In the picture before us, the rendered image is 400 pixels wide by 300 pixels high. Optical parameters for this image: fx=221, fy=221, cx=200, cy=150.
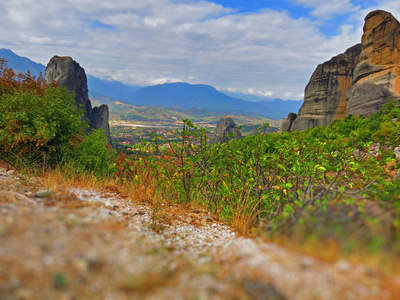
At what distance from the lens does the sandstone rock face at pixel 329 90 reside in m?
43.7

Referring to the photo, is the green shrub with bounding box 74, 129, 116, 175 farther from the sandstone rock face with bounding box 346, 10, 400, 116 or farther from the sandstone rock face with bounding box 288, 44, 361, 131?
the sandstone rock face with bounding box 288, 44, 361, 131

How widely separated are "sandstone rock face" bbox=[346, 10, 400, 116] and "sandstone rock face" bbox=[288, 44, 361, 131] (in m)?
13.6

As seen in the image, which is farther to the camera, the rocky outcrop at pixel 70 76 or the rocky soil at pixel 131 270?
the rocky outcrop at pixel 70 76

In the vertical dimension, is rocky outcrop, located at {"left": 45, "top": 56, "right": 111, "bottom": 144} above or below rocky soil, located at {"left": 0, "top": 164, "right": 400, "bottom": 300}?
above

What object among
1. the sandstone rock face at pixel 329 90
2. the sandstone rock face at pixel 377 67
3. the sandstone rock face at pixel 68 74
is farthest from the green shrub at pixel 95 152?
the sandstone rock face at pixel 68 74

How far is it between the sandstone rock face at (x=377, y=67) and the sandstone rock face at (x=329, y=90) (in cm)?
1365

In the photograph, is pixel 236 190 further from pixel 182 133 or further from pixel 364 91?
pixel 364 91

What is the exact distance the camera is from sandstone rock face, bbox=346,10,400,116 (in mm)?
26109

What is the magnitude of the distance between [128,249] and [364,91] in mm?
35034

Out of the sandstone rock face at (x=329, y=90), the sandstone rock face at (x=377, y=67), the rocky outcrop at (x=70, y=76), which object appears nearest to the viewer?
the sandstone rock face at (x=377, y=67)

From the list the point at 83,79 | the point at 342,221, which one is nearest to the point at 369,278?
the point at 342,221

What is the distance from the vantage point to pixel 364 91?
28.3 m

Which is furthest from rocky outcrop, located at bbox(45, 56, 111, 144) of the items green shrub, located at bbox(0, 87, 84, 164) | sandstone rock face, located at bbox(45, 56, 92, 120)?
green shrub, located at bbox(0, 87, 84, 164)

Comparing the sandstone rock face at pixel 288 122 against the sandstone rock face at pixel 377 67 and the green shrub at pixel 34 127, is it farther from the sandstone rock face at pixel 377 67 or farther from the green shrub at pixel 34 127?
the green shrub at pixel 34 127
